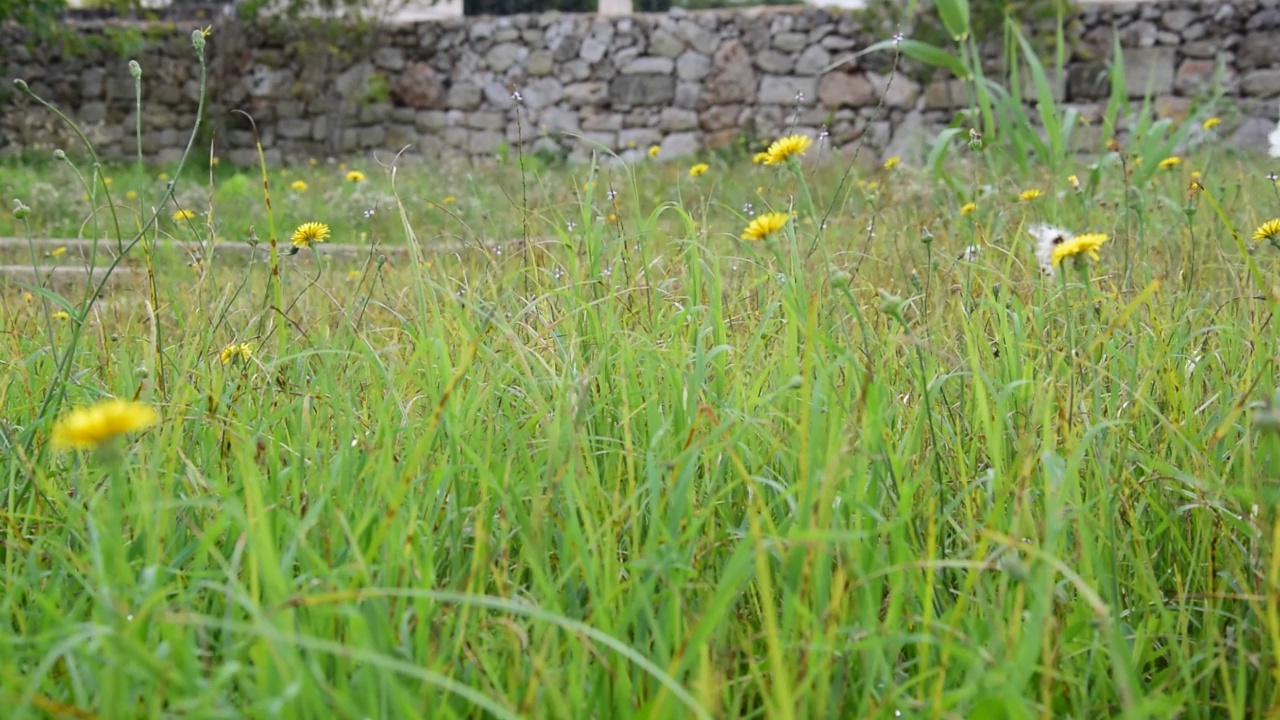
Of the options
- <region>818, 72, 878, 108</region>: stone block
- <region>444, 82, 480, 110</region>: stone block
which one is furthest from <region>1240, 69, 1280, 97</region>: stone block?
<region>444, 82, 480, 110</region>: stone block

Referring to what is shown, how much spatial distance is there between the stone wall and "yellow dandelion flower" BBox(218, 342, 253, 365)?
7446 mm

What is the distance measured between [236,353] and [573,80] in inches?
335

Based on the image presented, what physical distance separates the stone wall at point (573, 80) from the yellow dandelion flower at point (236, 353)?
24.4 feet

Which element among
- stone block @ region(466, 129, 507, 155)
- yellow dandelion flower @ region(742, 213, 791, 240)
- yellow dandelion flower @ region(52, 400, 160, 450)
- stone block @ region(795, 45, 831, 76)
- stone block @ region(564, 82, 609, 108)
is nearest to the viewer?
yellow dandelion flower @ region(52, 400, 160, 450)

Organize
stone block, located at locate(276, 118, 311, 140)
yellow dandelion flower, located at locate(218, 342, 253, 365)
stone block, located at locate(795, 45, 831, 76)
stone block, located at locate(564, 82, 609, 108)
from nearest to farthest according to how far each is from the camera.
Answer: yellow dandelion flower, located at locate(218, 342, 253, 365) → stone block, located at locate(795, 45, 831, 76) → stone block, located at locate(564, 82, 609, 108) → stone block, located at locate(276, 118, 311, 140)

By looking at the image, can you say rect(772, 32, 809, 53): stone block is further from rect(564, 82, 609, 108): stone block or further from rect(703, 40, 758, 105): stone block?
rect(564, 82, 609, 108): stone block

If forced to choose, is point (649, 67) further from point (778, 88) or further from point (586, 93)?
point (778, 88)

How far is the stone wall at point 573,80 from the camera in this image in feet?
28.8

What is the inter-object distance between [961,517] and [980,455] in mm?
152

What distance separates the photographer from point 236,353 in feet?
5.42

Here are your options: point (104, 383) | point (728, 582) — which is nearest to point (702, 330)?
point (728, 582)

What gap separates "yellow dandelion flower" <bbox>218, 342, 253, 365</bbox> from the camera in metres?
1.60

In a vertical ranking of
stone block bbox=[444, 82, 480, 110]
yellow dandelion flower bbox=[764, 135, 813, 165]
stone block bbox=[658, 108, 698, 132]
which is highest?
yellow dandelion flower bbox=[764, 135, 813, 165]

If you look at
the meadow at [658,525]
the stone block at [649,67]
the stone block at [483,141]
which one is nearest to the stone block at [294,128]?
the stone block at [483,141]
